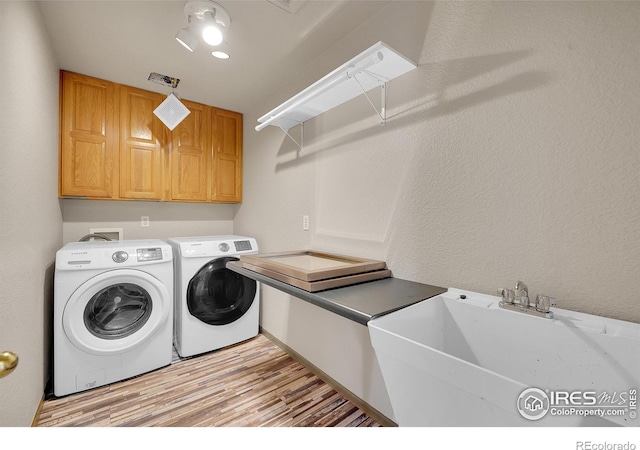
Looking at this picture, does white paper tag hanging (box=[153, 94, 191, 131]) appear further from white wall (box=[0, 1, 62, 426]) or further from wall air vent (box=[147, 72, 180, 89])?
white wall (box=[0, 1, 62, 426])

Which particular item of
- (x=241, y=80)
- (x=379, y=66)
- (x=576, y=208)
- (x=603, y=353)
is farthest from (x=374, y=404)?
(x=241, y=80)

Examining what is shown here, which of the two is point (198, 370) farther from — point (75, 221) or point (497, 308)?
point (497, 308)

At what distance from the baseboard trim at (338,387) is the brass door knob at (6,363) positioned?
1573 millimetres

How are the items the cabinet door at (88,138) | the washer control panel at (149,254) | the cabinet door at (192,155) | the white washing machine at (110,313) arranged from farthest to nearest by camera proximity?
1. the cabinet door at (192,155)
2. the cabinet door at (88,138)
3. the washer control panel at (149,254)
4. the white washing machine at (110,313)

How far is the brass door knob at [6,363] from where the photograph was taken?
0.56m

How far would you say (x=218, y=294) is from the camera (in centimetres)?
241

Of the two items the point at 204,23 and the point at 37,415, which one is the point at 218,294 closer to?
the point at 37,415

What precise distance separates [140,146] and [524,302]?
295cm

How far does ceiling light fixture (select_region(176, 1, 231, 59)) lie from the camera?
1505mm

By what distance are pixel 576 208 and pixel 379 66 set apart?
1.02 metres

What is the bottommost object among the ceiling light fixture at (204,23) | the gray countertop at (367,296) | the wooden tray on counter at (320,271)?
the gray countertop at (367,296)

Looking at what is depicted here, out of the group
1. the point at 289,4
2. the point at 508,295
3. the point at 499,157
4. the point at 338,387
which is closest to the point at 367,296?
the point at 508,295

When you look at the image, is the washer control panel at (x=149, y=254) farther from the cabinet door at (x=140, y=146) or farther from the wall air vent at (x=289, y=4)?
the wall air vent at (x=289, y=4)

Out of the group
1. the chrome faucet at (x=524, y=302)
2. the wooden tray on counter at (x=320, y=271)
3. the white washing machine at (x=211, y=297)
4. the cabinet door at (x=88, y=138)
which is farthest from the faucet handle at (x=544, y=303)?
the cabinet door at (x=88, y=138)
